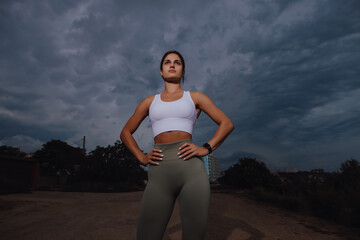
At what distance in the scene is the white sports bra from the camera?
2.13 metres

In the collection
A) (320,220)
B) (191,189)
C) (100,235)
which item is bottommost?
(320,220)

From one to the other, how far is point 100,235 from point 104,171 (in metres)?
13.1

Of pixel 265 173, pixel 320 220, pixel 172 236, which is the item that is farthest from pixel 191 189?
pixel 265 173

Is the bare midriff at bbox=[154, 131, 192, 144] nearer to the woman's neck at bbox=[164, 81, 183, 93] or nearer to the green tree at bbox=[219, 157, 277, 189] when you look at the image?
the woman's neck at bbox=[164, 81, 183, 93]

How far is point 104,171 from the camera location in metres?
16.5

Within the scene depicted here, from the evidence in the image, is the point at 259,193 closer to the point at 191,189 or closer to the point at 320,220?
the point at 320,220

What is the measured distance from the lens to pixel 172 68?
249cm

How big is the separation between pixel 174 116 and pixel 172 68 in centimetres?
66

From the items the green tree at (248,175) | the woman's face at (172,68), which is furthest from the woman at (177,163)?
the green tree at (248,175)

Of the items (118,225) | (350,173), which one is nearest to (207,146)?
(118,225)

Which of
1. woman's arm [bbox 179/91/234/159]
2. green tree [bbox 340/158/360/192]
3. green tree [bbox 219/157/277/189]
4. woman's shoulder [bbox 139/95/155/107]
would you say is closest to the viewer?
woman's arm [bbox 179/91/234/159]

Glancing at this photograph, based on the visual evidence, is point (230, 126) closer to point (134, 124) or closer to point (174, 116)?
point (174, 116)

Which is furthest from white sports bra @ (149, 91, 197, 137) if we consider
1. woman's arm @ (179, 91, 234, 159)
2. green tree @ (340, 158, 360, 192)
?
green tree @ (340, 158, 360, 192)

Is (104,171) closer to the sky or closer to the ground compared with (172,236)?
closer to the sky
